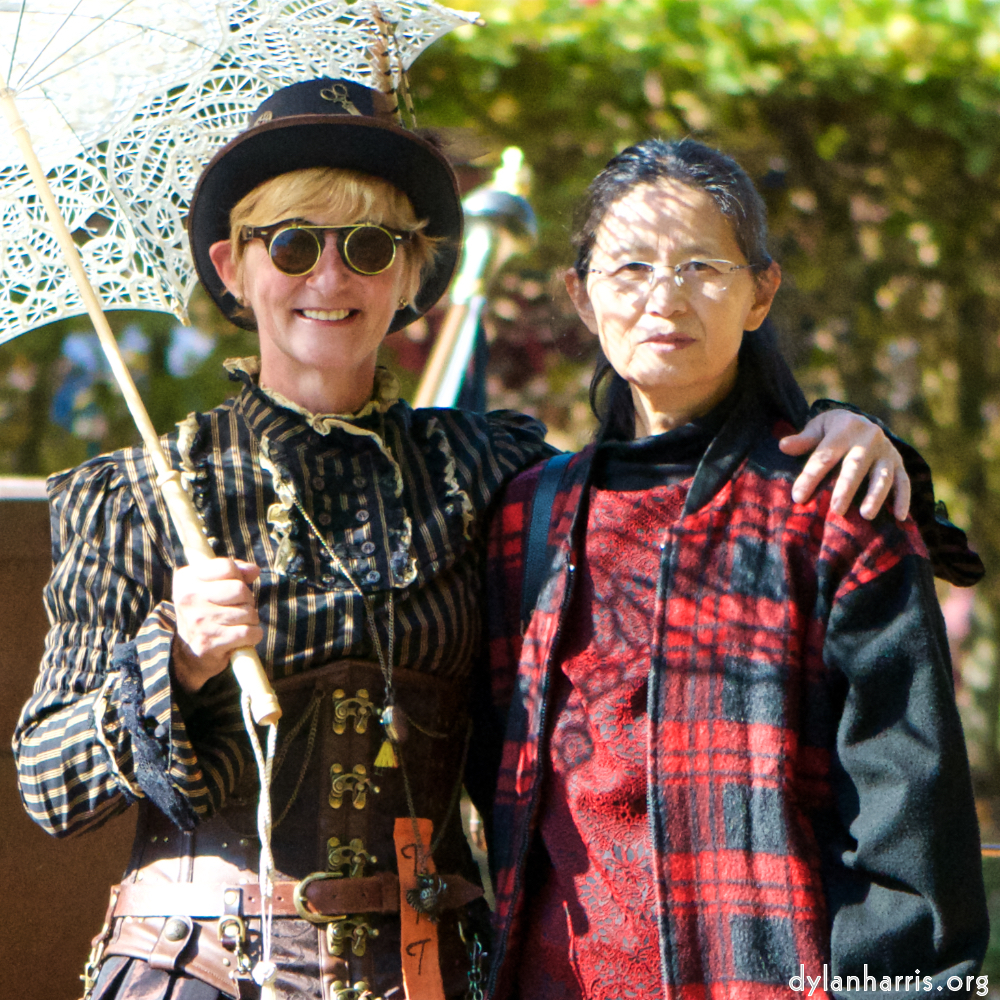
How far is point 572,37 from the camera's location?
4.47 metres

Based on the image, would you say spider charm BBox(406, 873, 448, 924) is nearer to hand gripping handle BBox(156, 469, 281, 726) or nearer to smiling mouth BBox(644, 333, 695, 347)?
hand gripping handle BBox(156, 469, 281, 726)

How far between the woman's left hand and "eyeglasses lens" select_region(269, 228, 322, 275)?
0.77 meters

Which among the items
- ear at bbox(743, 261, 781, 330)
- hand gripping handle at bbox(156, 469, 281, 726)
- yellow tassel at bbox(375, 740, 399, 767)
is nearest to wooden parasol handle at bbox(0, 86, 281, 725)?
hand gripping handle at bbox(156, 469, 281, 726)

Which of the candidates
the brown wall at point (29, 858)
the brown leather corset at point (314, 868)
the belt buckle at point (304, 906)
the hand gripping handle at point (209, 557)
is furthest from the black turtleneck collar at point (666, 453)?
the brown wall at point (29, 858)

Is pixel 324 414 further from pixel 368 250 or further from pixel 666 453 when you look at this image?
pixel 666 453

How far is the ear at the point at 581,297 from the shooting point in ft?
6.84

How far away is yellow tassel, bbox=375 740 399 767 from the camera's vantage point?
74.7 inches

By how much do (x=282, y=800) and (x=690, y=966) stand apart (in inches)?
24.2

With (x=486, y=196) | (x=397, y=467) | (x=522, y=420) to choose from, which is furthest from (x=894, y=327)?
(x=397, y=467)

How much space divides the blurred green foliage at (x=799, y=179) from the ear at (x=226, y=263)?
2.19 meters

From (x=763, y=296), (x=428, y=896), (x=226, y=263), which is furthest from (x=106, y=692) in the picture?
(x=763, y=296)

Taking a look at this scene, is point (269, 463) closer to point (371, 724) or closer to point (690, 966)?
point (371, 724)

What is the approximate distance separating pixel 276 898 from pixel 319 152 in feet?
3.65

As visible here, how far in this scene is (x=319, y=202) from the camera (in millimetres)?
1996
